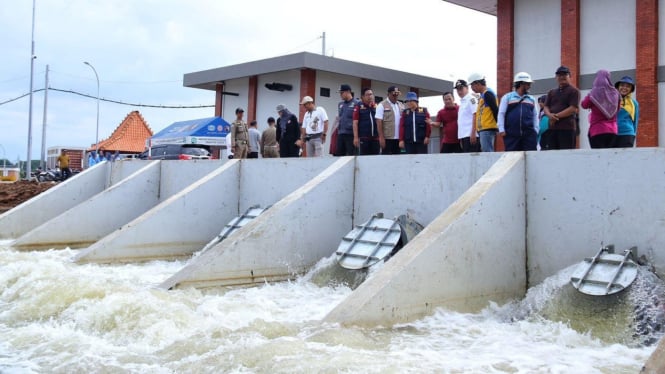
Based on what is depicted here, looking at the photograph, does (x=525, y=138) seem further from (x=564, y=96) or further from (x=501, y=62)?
(x=501, y=62)

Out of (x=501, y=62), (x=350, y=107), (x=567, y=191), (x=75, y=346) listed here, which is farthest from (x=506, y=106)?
(x=501, y=62)

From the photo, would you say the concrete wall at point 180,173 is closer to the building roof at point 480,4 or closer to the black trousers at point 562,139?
the black trousers at point 562,139

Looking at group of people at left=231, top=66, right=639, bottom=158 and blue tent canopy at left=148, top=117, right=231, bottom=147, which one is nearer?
group of people at left=231, top=66, right=639, bottom=158

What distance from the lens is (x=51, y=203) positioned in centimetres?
1212

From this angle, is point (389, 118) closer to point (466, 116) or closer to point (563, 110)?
point (466, 116)

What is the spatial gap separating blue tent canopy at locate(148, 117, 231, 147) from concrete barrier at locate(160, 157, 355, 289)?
50.9ft

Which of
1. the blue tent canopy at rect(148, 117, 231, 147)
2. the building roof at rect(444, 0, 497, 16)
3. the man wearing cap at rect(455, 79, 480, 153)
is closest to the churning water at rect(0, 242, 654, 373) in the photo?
the man wearing cap at rect(455, 79, 480, 153)

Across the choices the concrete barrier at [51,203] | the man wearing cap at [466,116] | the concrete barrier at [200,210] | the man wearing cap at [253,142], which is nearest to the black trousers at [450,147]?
the man wearing cap at [466,116]

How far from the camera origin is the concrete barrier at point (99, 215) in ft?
33.2

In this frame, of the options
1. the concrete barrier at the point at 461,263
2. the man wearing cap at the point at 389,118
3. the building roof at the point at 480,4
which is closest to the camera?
the concrete barrier at the point at 461,263

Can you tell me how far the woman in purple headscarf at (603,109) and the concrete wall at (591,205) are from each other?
93 centimetres

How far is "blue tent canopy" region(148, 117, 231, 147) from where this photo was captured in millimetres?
23078

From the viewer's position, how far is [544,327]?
5016mm

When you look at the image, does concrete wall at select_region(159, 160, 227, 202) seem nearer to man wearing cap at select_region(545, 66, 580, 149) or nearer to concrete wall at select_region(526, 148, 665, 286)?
man wearing cap at select_region(545, 66, 580, 149)
